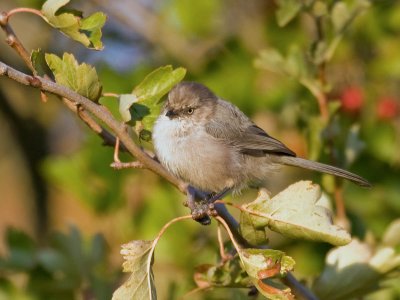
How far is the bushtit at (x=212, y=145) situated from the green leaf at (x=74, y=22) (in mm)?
1026

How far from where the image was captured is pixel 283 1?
319 cm

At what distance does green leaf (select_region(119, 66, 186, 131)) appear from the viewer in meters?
2.52

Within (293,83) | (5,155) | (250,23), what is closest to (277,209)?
(293,83)

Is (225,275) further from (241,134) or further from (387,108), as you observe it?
(387,108)

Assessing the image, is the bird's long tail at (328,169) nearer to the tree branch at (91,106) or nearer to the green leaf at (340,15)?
the green leaf at (340,15)

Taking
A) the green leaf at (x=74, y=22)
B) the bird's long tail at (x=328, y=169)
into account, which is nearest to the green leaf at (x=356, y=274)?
the bird's long tail at (x=328, y=169)

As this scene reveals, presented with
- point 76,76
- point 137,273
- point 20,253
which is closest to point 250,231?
point 137,273

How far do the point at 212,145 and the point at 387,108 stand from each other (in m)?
1.45

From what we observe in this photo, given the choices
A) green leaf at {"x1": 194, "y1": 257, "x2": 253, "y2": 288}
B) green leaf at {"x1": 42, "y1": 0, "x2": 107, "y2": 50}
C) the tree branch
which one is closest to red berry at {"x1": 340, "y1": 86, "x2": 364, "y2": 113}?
green leaf at {"x1": 194, "y1": 257, "x2": 253, "y2": 288}

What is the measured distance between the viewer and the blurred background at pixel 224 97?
349 centimetres

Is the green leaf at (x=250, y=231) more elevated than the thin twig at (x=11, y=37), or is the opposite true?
the thin twig at (x=11, y=37)

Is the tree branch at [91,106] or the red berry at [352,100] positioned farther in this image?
the red berry at [352,100]

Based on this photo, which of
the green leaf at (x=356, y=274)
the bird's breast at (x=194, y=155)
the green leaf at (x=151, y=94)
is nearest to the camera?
the green leaf at (x=151, y=94)

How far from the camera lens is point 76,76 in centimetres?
226
